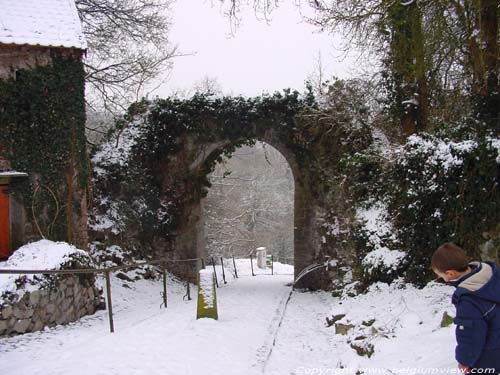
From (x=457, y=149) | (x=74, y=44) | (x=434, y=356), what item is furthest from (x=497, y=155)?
(x=74, y=44)

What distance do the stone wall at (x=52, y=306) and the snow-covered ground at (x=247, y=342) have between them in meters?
0.23

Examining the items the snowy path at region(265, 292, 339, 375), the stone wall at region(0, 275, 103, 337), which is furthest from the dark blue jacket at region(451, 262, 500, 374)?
the stone wall at region(0, 275, 103, 337)

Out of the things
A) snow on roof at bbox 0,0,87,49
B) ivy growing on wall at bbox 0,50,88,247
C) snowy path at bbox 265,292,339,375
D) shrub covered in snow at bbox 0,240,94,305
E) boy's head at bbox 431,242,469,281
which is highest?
snow on roof at bbox 0,0,87,49

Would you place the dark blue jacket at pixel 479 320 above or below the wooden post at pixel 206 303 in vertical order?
above

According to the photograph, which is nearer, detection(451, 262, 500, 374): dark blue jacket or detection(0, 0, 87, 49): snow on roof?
detection(451, 262, 500, 374): dark blue jacket

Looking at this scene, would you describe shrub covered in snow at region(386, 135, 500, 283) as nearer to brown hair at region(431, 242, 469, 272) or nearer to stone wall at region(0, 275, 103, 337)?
brown hair at region(431, 242, 469, 272)

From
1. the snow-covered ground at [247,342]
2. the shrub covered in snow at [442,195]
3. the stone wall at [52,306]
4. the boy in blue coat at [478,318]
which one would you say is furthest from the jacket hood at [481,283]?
the stone wall at [52,306]

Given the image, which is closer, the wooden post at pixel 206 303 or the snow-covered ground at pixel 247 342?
the snow-covered ground at pixel 247 342

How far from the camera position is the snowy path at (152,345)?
16.7 feet

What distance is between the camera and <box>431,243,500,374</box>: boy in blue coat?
115 inches

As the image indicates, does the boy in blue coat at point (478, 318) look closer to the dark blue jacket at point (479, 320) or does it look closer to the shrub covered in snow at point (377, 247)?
the dark blue jacket at point (479, 320)

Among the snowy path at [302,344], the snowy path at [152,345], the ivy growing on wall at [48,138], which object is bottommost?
the snowy path at [302,344]

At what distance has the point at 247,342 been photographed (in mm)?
6441

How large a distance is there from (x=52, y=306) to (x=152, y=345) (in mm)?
3031
